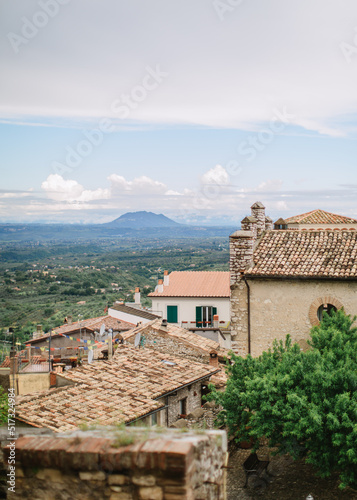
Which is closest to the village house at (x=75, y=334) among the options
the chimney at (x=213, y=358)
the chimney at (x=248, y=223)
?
the chimney at (x=213, y=358)

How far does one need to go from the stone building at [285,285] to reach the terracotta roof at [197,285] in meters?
18.0

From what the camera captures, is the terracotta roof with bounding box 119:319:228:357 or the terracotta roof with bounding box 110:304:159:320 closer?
the terracotta roof with bounding box 119:319:228:357

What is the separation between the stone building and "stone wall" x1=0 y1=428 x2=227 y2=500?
506 inches

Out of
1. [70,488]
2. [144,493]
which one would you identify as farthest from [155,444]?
[70,488]

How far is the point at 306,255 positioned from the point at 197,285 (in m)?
19.9

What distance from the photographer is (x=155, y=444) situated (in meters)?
4.12

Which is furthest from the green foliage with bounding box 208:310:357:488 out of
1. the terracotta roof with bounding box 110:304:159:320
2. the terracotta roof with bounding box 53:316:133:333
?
the terracotta roof with bounding box 110:304:159:320

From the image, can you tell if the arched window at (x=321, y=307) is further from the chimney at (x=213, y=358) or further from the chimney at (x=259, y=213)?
the chimney at (x=213, y=358)

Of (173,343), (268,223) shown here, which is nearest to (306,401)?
(173,343)

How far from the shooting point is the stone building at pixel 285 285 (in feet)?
54.6

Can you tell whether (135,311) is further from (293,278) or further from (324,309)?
(324,309)

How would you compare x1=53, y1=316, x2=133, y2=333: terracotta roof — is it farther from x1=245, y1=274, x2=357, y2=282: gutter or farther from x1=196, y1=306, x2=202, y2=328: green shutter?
x1=245, y1=274, x2=357, y2=282: gutter

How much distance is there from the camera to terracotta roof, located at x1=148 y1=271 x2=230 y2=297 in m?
36.1

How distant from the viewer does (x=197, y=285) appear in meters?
37.3
